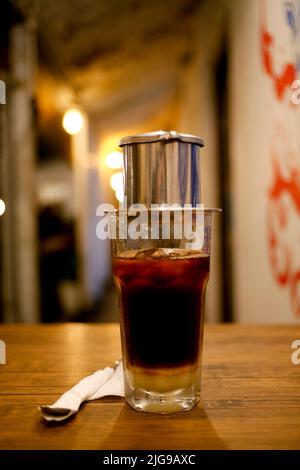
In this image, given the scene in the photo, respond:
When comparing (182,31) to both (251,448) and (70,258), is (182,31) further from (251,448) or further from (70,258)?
(251,448)

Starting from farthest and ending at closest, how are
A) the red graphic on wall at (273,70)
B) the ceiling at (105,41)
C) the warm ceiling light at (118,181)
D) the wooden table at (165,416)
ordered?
the ceiling at (105,41)
the red graphic on wall at (273,70)
the warm ceiling light at (118,181)
the wooden table at (165,416)

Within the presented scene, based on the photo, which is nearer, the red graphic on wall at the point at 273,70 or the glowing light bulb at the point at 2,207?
the red graphic on wall at the point at 273,70

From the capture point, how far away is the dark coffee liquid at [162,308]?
67 centimetres

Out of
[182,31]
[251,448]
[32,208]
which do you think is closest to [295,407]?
[251,448]

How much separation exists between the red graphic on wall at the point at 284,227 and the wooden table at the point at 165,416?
0.66 m

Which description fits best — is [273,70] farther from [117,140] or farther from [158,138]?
[158,138]

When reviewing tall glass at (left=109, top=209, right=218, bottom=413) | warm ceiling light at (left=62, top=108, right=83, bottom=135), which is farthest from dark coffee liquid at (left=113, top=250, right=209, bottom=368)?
warm ceiling light at (left=62, top=108, right=83, bottom=135)

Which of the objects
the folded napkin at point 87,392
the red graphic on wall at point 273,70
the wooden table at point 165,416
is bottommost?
the wooden table at point 165,416

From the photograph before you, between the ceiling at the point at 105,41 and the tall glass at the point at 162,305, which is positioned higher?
the ceiling at the point at 105,41

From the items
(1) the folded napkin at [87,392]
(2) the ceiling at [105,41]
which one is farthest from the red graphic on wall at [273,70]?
(2) the ceiling at [105,41]

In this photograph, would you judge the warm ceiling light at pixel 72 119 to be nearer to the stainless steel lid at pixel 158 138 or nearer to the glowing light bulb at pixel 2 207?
the glowing light bulb at pixel 2 207

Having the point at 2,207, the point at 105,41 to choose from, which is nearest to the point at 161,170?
the point at 2,207

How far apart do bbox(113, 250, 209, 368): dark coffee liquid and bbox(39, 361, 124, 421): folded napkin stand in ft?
0.26

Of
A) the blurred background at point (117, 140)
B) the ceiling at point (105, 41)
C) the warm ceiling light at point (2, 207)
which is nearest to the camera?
the blurred background at point (117, 140)
